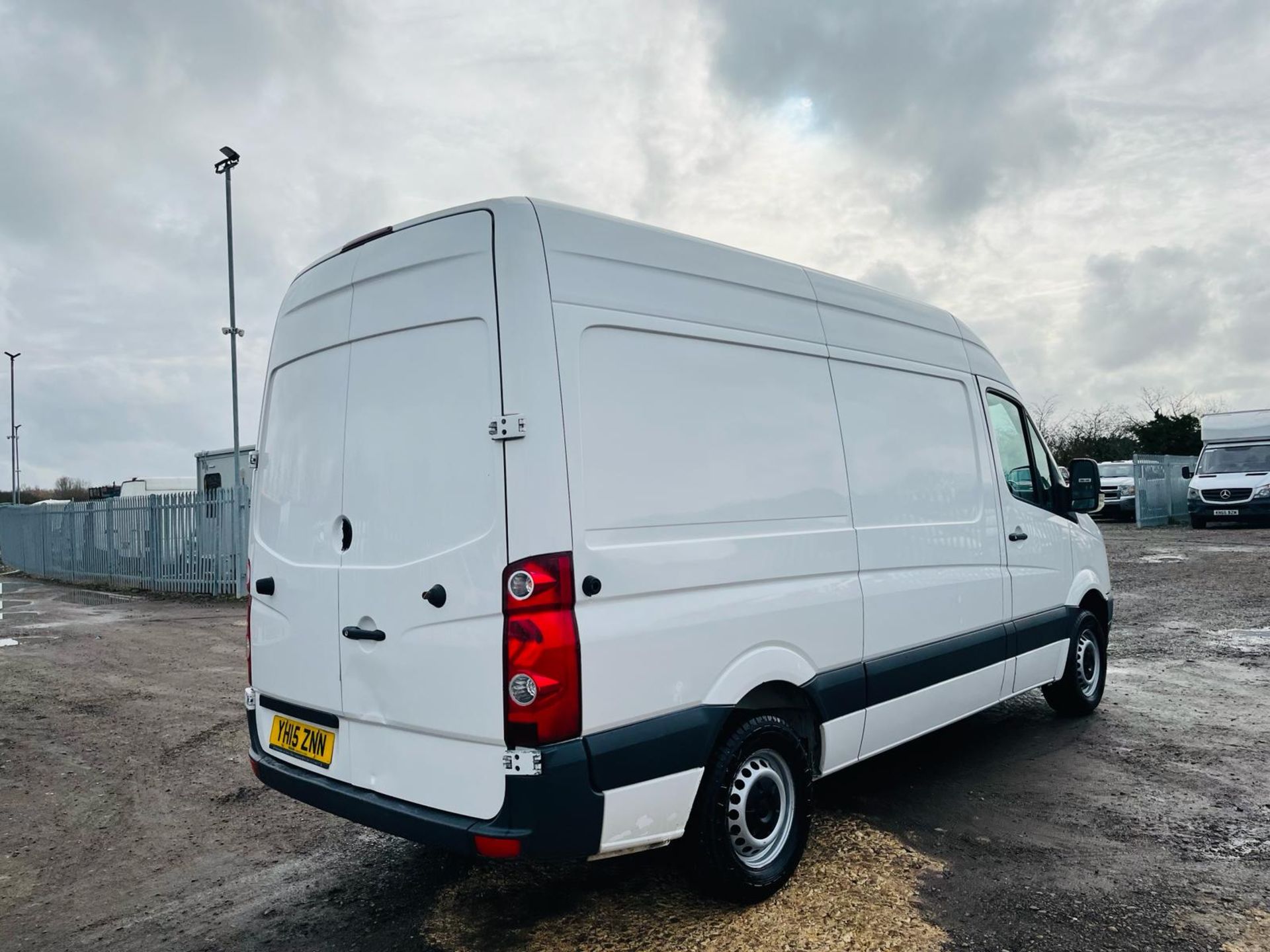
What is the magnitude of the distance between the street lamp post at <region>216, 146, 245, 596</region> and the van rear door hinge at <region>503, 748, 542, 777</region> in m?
12.5

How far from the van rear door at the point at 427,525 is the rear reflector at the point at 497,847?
9 centimetres

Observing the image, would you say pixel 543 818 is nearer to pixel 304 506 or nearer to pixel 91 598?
pixel 304 506

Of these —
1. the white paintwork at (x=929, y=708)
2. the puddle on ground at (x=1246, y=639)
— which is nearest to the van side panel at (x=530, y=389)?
the white paintwork at (x=929, y=708)

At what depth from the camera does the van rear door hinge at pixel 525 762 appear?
287 centimetres

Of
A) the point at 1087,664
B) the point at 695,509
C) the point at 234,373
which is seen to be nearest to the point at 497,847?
the point at 695,509

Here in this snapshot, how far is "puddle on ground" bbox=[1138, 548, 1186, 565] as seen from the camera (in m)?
15.7

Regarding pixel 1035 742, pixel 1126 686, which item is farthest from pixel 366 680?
pixel 1126 686

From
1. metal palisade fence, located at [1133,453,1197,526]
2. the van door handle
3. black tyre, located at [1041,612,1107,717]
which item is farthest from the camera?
metal palisade fence, located at [1133,453,1197,526]

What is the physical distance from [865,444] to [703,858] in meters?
1.96

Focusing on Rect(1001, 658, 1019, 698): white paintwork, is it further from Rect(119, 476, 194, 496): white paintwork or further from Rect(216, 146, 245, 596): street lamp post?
Rect(119, 476, 194, 496): white paintwork

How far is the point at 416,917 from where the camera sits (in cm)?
353

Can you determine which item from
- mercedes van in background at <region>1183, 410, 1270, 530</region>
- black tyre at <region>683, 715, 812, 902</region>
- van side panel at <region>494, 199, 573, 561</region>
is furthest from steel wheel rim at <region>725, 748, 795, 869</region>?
mercedes van in background at <region>1183, 410, 1270, 530</region>

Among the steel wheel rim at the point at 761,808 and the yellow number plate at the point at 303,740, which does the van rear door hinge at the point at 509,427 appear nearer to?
the yellow number plate at the point at 303,740

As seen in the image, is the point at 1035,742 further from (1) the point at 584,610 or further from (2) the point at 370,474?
(2) the point at 370,474
